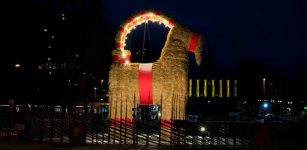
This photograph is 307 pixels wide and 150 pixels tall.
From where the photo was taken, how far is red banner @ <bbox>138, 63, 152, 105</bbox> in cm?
2009

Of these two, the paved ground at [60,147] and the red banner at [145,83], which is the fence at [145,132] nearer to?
the paved ground at [60,147]

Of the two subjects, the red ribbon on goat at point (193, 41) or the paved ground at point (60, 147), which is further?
the red ribbon on goat at point (193, 41)

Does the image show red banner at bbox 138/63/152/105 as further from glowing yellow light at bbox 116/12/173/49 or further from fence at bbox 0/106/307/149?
glowing yellow light at bbox 116/12/173/49

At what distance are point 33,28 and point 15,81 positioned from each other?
16.3ft

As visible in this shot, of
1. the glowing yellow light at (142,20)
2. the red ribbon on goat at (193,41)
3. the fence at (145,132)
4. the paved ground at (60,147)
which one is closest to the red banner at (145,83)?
the fence at (145,132)

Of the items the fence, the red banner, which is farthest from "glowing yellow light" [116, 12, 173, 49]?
the fence

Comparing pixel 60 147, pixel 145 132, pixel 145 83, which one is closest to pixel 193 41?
pixel 145 83

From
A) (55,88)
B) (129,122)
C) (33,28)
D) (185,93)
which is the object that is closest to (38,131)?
(129,122)

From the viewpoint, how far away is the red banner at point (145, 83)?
65.9 ft

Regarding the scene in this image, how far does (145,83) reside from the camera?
20.2 meters

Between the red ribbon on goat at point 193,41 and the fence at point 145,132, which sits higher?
the red ribbon on goat at point 193,41

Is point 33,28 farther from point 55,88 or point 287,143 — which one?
point 287,143

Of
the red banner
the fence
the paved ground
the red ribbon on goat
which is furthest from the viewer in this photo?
the red banner

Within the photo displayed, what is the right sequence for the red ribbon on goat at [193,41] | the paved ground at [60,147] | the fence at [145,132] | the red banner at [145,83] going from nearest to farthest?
the paved ground at [60,147], the fence at [145,132], the red ribbon on goat at [193,41], the red banner at [145,83]
